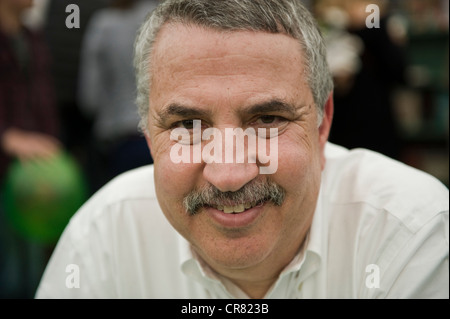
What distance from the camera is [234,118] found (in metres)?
1.40

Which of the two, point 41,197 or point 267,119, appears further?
point 41,197

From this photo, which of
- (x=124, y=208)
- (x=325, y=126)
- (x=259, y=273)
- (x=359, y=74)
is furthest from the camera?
(x=359, y=74)

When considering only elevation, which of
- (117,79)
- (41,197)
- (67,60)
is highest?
(67,60)

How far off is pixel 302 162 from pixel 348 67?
1.79m

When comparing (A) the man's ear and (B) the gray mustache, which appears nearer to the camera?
(B) the gray mustache

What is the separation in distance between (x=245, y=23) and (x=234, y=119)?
0.24 metres

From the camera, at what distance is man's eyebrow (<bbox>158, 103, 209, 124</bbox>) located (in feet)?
4.64

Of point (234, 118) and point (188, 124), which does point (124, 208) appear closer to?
point (188, 124)

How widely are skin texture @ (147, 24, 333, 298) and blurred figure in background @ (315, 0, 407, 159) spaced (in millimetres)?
1712

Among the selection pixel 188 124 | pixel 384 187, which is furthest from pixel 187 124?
pixel 384 187

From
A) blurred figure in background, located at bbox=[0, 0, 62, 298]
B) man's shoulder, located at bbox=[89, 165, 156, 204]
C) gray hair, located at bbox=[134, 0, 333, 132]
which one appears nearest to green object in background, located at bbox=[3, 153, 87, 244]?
blurred figure in background, located at bbox=[0, 0, 62, 298]

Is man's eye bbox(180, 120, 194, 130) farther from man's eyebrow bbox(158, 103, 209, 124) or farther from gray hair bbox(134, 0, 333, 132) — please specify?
gray hair bbox(134, 0, 333, 132)

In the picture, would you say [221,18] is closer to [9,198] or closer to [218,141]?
[218,141]

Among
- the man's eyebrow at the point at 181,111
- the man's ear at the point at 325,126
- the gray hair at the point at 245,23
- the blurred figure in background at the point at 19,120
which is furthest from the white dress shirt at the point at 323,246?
the blurred figure in background at the point at 19,120
